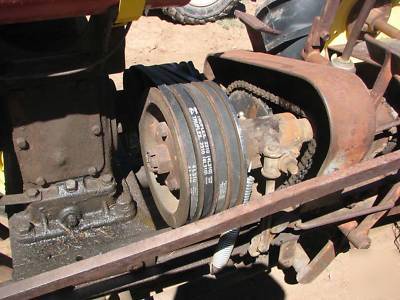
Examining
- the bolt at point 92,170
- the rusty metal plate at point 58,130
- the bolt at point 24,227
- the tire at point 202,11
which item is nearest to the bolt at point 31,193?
the rusty metal plate at point 58,130

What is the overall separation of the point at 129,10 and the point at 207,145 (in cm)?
56

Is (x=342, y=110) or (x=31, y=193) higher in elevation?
(x=342, y=110)

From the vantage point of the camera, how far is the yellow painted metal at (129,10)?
142 centimetres

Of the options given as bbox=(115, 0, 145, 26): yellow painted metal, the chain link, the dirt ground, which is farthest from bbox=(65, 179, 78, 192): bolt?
the dirt ground

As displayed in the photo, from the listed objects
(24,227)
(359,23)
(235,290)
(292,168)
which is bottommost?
(235,290)

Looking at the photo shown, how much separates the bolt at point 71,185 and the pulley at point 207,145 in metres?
0.36

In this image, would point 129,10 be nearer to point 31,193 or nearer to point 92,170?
point 92,170

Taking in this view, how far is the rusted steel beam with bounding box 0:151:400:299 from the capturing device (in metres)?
1.36

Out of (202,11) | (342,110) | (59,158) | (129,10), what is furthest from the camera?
(202,11)

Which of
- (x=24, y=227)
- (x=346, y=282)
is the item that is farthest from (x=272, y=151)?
(x=346, y=282)

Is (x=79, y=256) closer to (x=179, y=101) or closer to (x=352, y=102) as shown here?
(x=179, y=101)

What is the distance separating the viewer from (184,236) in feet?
4.82

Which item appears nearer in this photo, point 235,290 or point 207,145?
point 207,145

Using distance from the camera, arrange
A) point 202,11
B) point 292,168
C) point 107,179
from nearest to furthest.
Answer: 1. point 292,168
2. point 107,179
3. point 202,11
